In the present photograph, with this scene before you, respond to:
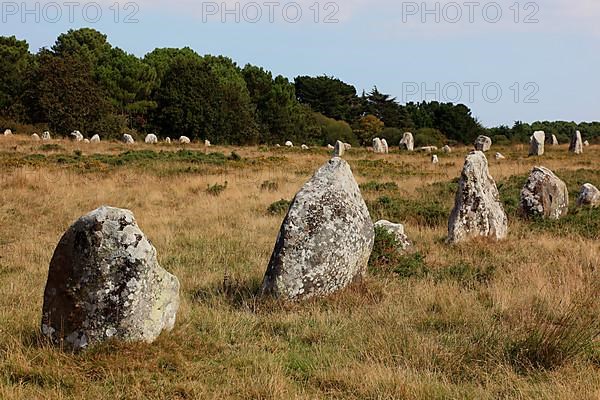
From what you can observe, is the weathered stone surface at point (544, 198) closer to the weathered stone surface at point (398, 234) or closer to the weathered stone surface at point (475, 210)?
the weathered stone surface at point (475, 210)

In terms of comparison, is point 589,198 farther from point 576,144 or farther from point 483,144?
point 483,144

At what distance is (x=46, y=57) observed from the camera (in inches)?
1727

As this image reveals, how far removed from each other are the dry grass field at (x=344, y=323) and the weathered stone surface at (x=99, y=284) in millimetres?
189

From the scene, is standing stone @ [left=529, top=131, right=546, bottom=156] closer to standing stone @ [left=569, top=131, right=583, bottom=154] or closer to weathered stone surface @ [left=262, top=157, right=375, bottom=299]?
standing stone @ [left=569, top=131, right=583, bottom=154]

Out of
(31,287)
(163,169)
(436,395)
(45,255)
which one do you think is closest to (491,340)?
(436,395)

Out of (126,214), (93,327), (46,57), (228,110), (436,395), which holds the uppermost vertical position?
(46,57)

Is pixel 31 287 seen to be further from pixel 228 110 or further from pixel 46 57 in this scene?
pixel 228 110

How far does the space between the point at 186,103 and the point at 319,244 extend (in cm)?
4445

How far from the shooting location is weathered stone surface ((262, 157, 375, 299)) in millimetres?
7421

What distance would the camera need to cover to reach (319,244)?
7.53 m

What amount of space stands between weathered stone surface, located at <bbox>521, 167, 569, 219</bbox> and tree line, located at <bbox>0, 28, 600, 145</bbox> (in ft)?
112

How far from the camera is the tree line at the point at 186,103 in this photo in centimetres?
4241

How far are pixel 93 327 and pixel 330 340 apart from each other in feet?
7.12

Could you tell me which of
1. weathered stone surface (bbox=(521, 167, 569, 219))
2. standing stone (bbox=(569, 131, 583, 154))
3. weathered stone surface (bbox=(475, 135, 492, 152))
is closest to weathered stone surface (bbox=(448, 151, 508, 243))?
weathered stone surface (bbox=(521, 167, 569, 219))
